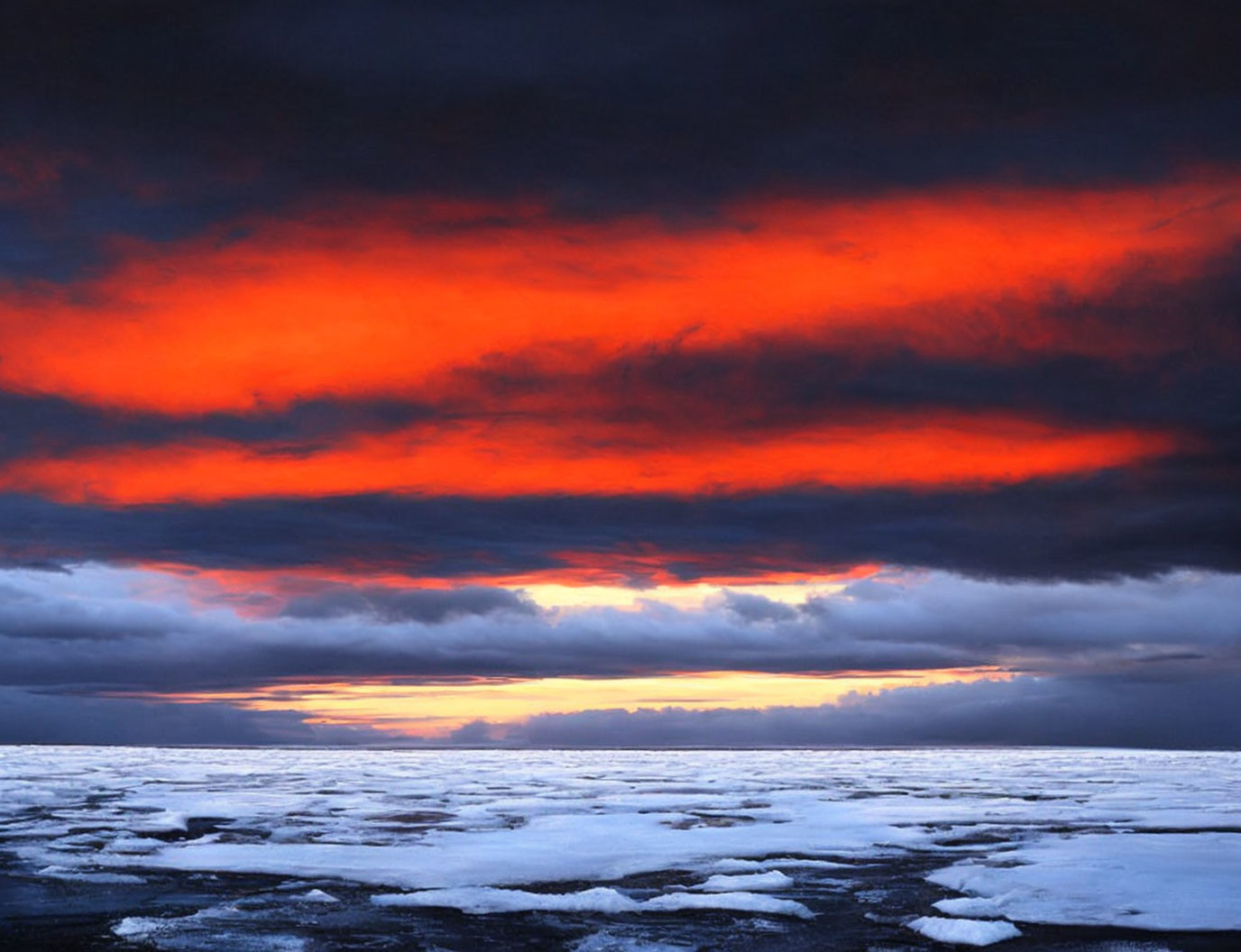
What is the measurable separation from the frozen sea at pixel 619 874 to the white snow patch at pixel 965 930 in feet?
0.08

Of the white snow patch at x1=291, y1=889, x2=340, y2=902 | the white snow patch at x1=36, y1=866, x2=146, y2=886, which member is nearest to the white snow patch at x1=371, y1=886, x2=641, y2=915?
the white snow patch at x1=291, y1=889, x2=340, y2=902

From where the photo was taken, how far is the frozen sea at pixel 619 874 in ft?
26.0

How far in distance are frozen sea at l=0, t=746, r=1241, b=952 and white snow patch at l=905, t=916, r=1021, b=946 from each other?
0.02m

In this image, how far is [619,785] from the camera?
87.0 feet

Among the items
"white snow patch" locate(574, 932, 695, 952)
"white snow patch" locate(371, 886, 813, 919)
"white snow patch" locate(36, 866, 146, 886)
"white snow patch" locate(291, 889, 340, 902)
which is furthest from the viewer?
"white snow patch" locate(36, 866, 146, 886)

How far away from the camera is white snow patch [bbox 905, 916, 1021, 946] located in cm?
771

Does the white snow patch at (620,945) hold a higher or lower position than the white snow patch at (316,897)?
lower

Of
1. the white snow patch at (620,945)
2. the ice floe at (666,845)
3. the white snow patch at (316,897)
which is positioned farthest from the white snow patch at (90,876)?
the white snow patch at (620,945)

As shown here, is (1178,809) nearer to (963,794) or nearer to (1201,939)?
(963,794)

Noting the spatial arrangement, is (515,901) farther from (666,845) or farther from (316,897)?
(666,845)

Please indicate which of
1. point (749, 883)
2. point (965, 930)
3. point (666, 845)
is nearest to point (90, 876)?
point (749, 883)

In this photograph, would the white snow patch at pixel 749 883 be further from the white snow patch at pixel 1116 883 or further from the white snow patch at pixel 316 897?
the white snow patch at pixel 316 897

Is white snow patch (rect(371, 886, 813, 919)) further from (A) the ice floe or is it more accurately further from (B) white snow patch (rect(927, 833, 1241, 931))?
(B) white snow patch (rect(927, 833, 1241, 931))

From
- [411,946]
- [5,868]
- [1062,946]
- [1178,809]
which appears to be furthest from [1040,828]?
[5,868]
